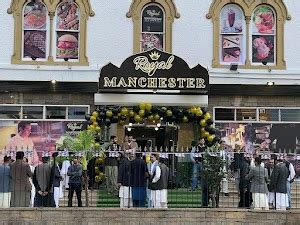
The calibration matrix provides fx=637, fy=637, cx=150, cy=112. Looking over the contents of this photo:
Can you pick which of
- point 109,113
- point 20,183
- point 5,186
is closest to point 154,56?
point 109,113

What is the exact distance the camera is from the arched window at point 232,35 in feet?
85.7

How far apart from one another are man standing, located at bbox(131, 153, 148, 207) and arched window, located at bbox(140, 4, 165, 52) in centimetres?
969

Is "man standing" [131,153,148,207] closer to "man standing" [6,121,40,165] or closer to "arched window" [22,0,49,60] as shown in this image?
"man standing" [6,121,40,165]

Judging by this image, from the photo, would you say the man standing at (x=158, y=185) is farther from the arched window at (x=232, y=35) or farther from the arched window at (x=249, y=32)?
the arched window at (x=232, y=35)

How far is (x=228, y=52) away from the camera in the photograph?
2612 cm

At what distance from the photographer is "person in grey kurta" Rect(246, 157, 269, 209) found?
56.0 ft

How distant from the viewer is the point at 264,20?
26.4 m

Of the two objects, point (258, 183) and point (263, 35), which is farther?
point (263, 35)

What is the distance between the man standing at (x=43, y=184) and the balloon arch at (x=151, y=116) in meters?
6.31

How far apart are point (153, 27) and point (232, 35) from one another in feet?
10.7

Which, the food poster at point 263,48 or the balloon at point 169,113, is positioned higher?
the food poster at point 263,48

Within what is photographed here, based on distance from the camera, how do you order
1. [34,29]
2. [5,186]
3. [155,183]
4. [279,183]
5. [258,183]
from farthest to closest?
[34,29] < [279,183] < [258,183] < [155,183] < [5,186]

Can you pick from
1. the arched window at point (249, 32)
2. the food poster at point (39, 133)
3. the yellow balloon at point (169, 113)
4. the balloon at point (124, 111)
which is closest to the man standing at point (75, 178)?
the balloon at point (124, 111)

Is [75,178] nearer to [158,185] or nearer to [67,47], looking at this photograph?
[158,185]
